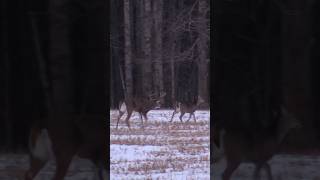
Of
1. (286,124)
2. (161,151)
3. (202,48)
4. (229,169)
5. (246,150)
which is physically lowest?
(161,151)

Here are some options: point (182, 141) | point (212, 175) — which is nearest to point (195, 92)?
point (182, 141)

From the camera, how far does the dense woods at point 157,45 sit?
72.0 ft

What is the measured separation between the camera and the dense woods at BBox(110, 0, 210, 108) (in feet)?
72.0

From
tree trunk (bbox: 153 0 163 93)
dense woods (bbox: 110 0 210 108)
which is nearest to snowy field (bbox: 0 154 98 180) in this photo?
dense woods (bbox: 110 0 210 108)

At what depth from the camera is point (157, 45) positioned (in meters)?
22.9

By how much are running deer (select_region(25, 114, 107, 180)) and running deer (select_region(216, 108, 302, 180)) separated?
0.97m

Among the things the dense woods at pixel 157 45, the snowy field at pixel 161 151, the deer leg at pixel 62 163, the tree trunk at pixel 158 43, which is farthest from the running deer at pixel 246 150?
the tree trunk at pixel 158 43

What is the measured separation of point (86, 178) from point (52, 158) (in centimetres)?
31

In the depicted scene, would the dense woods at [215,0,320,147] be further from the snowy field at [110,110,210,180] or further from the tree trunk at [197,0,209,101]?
the tree trunk at [197,0,209,101]

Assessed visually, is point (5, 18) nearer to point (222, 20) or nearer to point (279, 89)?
point (222, 20)

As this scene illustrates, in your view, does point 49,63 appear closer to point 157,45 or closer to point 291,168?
point 291,168

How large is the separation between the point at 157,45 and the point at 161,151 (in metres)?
10.5

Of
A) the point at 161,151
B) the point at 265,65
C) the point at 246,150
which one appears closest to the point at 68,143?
the point at 246,150

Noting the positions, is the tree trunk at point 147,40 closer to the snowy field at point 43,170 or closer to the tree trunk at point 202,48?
the tree trunk at point 202,48
